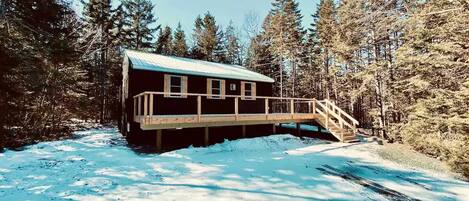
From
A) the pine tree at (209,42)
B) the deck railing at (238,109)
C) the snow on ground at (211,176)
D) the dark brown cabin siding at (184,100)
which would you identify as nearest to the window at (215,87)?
the dark brown cabin siding at (184,100)

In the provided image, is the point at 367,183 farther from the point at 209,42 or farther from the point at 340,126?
the point at 209,42

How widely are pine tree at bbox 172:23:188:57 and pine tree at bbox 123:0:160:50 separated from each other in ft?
14.9

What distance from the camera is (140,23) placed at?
2769 centimetres

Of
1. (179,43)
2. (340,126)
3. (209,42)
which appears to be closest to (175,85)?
(340,126)

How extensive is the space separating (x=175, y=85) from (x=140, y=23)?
18229 mm

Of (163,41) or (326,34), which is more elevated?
(163,41)

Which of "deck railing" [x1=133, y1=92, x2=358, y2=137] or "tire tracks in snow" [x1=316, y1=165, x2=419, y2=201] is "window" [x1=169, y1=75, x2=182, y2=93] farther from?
"tire tracks in snow" [x1=316, y1=165, x2=419, y2=201]

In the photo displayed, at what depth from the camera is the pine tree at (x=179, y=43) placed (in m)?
32.5

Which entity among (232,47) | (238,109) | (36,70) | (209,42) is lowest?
(238,109)

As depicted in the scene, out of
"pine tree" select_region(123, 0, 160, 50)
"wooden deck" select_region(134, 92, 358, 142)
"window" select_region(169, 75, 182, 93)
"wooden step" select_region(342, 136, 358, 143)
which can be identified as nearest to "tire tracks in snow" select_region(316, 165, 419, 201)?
"wooden deck" select_region(134, 92, 358, 142)

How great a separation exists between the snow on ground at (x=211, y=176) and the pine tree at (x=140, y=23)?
62.4 ft

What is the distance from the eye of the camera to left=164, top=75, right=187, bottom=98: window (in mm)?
12328

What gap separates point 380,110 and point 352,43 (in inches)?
187

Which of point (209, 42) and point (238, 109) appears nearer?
point (238, 109)
